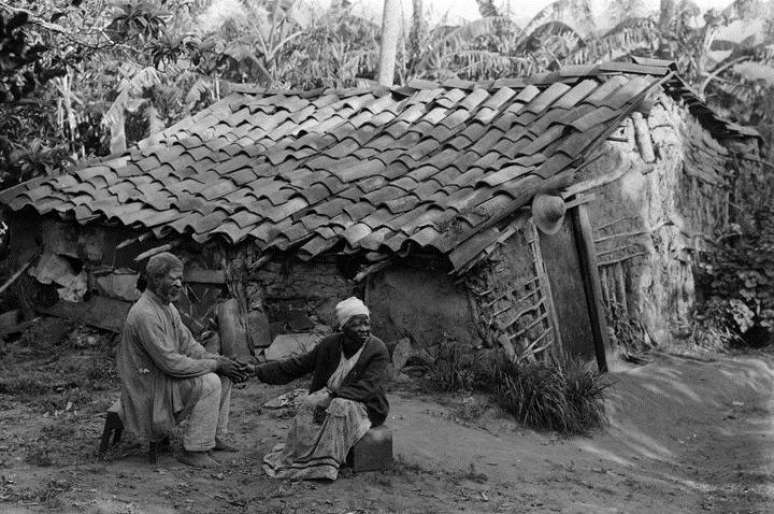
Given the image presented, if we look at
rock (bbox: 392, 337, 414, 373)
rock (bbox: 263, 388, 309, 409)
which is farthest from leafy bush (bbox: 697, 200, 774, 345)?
rock (bbox: 263, 388, 309, 409)

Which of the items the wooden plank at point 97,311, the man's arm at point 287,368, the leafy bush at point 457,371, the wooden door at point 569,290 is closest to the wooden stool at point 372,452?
the man's arm at point 287,368

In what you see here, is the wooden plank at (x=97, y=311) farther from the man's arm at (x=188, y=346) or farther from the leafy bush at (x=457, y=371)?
the man's arm at (x=188, y=346)

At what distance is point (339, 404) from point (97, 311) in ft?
19.7

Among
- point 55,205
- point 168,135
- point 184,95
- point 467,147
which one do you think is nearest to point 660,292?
point 467,147

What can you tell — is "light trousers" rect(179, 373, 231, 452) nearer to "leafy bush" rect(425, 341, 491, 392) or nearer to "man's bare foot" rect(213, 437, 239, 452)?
"man's bare foot" rect(213, 437, 239, 452)

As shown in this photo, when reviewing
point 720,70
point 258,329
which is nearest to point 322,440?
point 258,329

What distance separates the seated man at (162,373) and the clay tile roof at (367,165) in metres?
2.84

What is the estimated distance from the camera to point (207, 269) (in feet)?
32.7

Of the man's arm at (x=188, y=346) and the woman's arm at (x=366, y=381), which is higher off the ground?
the man's arm at (x=188, y=346)

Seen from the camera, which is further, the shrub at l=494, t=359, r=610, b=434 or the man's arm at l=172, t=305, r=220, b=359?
the shrub at l=494, t=359, r=610, b=434

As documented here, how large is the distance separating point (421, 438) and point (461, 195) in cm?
272

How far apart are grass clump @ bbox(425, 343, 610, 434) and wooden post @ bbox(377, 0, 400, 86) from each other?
8.57 metres

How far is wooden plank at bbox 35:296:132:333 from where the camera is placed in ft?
35.0

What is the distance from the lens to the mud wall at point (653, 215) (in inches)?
399
